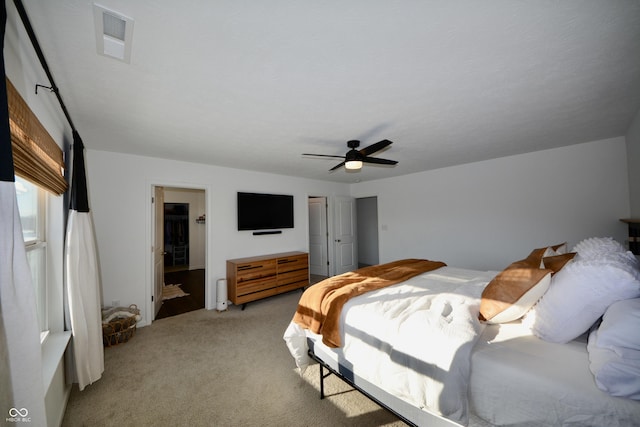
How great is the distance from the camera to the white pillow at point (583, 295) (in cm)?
119

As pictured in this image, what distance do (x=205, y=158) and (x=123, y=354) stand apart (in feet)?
8.55

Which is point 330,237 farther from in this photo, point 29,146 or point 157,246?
point 29,146

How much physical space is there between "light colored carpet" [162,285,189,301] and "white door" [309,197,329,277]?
2.91 metres

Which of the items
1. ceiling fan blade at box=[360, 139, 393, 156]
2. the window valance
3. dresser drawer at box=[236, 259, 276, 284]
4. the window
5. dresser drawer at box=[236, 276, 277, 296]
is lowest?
dresser drawer at box=[236, 276, 277, 296]

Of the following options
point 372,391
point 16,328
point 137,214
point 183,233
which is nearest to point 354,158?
point 372,391

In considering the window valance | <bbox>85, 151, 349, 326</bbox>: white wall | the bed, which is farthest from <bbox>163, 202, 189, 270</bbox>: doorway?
the bed

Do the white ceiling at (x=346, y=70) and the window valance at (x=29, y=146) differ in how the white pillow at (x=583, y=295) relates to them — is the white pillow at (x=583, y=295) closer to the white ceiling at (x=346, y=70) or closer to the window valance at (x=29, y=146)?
the white ceiling at (x=346, y=70)

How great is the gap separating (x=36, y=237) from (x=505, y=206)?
5656 millimetres

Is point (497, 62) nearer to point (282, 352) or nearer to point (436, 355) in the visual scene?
point (436, 355)

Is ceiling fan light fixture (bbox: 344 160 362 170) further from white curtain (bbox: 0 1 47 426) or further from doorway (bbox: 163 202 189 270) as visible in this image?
doorway (bbox: 163 202 189 270)

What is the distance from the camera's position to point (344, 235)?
6109 millimetres

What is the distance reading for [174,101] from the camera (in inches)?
74.6

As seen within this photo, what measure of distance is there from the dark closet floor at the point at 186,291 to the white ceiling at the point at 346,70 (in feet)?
8.65

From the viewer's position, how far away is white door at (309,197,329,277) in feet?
19.3
